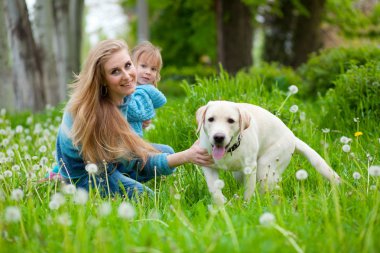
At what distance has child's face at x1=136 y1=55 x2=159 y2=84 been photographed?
551 centimetres

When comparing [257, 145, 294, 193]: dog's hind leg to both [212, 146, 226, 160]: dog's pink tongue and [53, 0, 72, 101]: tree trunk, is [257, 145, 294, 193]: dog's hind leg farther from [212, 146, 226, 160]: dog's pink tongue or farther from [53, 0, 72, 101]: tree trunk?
[53, 0, 72, 101]: tree trunk

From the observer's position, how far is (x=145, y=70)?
5535 mm

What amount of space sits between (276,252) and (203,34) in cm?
1808

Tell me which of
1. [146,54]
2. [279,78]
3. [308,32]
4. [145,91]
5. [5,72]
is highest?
[146,54]

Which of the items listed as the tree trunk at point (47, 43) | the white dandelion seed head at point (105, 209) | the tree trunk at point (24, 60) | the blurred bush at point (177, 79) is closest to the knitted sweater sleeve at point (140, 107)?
the white dandelion seed head at point (105, 209)

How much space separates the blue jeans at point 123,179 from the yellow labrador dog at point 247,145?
0.77m

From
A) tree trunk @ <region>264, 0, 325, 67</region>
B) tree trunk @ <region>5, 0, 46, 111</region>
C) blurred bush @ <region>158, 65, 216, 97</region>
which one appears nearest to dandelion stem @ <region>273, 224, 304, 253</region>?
tree trunk @ <region>5, 0, 46, 111</region>

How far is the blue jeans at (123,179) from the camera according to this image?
4595mm

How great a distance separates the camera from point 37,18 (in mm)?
11672

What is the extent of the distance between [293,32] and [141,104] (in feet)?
51.4

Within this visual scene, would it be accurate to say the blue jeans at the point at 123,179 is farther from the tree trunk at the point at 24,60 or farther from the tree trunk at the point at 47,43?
the tree trunk at the point at 47,43

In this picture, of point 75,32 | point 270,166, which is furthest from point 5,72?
point 270,166

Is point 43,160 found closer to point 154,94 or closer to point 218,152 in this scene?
point 154,94

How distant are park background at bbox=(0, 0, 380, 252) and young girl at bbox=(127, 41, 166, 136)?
1.83 ft
